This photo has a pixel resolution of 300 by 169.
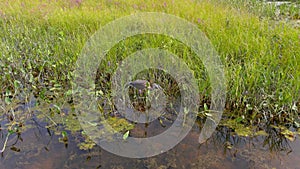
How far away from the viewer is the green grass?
2547 millimetres

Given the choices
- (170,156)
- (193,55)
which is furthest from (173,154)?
(193,55)

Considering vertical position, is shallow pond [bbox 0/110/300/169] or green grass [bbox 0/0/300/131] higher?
green grass [bbox 0/0/300/131]

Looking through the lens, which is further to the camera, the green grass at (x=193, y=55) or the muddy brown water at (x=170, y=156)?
the green grass at (x=193, y=55)

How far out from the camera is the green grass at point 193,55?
2.55 meters

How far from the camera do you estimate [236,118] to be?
241 centimetres

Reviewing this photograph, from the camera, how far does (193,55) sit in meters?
3.21

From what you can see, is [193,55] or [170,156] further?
[193,55]

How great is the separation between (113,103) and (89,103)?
23cm

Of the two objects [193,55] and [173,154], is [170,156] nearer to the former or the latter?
[173,154]

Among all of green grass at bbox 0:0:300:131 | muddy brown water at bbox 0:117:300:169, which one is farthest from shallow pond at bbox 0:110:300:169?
green grass at bbox 0:0:300:131

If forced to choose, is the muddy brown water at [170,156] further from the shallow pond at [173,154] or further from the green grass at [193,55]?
the green grass at [193,55]

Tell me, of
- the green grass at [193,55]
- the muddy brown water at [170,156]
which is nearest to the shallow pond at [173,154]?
the muddy brown water at [170,156]

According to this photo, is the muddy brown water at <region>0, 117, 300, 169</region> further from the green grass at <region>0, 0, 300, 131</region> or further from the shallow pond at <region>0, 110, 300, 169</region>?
the green grass at <region>0, 0, 300, 131</region>

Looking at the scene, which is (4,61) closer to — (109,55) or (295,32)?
(109,55)
